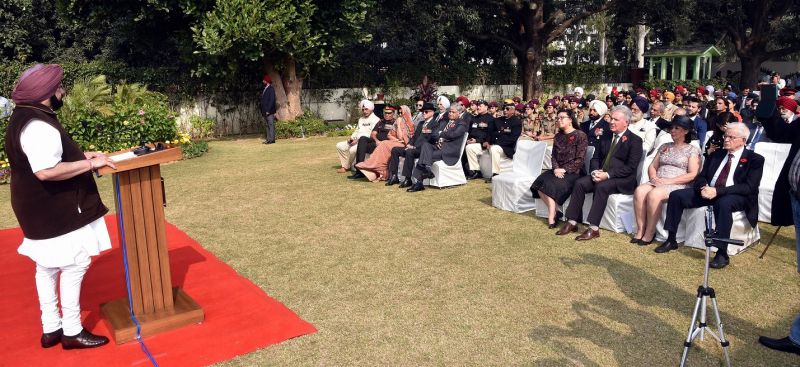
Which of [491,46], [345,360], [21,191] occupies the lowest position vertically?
[345,360]

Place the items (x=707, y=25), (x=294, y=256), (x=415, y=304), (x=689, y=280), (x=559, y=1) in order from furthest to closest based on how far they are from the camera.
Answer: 1. (x=707, y=25)
2. (x=559, y=1)
3. (x=294, y=256)
4. (x=689, y=280)
5. (x=415, y=304)

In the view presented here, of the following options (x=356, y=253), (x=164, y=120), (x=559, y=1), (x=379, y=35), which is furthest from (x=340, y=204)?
(x=559, y=1)

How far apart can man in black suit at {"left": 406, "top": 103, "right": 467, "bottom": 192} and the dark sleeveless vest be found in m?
5.99

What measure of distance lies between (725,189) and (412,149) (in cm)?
490

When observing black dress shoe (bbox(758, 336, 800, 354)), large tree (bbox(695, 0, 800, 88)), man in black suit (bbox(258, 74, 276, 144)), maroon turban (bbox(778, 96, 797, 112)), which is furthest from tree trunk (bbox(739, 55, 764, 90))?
black dress shoe (bbox(758, 336, 800, 354))

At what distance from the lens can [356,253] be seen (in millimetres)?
6254

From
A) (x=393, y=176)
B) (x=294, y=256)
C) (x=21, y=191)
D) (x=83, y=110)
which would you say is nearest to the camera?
(x=21, y=191)

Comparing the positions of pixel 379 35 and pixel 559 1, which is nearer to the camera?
pixel 379 35

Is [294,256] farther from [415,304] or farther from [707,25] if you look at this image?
[707,25]

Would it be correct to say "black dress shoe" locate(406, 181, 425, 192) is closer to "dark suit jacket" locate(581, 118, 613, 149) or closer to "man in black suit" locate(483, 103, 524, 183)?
"man in black suit" locate(483, 103, 524, 183)

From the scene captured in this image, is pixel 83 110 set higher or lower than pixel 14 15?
lower

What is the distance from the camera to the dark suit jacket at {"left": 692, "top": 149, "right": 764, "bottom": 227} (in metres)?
5.82

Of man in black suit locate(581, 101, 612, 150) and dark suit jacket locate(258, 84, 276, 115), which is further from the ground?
dark suit jacket locate(258, 84, 276, 115)

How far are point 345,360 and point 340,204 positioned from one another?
15.6 feet
